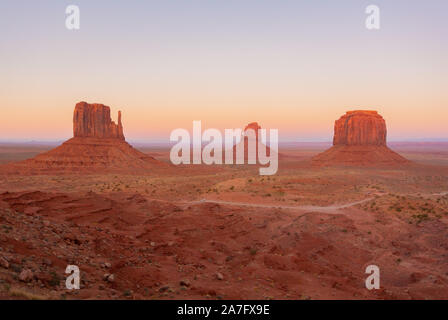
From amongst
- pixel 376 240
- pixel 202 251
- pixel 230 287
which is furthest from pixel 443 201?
pixel 230 287

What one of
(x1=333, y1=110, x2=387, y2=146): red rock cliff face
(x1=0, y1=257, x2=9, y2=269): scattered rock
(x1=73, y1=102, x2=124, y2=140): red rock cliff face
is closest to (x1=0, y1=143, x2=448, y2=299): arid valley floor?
(x1=0, y1=257, x2=9, y2=269): scattered rock

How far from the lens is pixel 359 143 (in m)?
85.0

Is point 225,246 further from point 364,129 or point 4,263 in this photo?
point 364,129

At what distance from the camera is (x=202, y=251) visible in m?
14.8

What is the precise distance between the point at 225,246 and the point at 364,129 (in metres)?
80.4

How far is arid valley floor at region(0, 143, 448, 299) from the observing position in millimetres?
9469

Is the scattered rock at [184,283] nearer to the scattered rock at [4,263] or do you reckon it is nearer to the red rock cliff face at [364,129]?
the scattered rock at [4,263]

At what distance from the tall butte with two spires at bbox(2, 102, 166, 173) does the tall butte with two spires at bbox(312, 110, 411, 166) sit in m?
47.7

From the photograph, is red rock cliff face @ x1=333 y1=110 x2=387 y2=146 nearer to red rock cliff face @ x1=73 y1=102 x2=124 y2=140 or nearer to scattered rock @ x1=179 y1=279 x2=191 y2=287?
red rock cliff face @ x1=73 y1=102 x2=124 y2=140

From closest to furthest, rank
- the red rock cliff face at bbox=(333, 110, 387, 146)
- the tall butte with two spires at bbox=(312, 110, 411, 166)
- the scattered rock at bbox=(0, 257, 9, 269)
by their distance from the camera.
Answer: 1. the scattered rock at bbox=(0, 257, 9, 269)
2. the tall butte with two spires at bbox=(312, 110, 411, 166)
3. the red rock cliff face at bbox=(333, 110, 387, 146)

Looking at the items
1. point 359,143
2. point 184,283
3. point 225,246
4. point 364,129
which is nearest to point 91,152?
point 225,246

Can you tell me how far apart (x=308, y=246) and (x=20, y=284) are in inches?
529

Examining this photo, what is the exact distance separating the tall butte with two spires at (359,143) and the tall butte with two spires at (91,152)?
4769 cm

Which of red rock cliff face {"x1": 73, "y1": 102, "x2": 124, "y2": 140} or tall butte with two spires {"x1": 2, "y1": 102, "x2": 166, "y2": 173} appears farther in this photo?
red rock cliff face {"x1": 73, "y1": 102, "x2": 124, "y2": 140}
